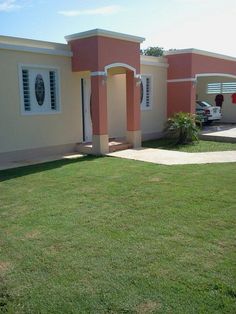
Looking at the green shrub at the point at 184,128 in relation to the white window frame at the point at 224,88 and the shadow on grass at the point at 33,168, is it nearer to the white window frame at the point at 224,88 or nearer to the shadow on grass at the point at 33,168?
the shadow on grass at the point at 33,168

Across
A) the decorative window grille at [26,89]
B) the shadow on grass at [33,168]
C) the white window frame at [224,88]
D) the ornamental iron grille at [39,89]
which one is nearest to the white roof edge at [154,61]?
the ornamental iron grille at [39,89]

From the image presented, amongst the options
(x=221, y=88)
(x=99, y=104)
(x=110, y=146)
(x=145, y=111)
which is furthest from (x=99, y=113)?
(x=221, y=88)

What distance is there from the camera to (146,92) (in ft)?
53.1

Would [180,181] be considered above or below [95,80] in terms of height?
below

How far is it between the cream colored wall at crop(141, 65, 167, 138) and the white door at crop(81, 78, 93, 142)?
3.25 meters

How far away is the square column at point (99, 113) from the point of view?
38.8ft

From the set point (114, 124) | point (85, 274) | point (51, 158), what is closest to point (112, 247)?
point (85, 274)

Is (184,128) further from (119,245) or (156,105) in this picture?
(119,245)

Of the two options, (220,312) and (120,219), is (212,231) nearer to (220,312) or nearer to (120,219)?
(120,219)

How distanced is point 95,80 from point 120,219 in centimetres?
717

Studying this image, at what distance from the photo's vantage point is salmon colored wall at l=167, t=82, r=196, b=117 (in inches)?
632

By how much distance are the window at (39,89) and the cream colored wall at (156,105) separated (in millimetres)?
4836

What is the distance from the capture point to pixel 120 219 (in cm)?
563

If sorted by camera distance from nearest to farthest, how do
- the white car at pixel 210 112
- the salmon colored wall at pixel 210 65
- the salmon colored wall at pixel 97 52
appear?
the salmon colored wall at pixel 97 52
the salmon colored wall at pixel 210 65
the white car at pixel 210 112
